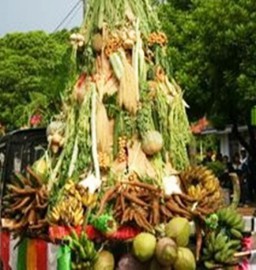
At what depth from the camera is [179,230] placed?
529 centimetres

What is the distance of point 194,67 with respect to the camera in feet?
83.0

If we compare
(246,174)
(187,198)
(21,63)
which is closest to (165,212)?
(187,198)

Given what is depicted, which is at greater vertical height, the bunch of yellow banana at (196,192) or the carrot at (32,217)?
the bunch of yellow banana at (196,192)

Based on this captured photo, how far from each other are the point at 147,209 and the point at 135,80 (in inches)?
37.9

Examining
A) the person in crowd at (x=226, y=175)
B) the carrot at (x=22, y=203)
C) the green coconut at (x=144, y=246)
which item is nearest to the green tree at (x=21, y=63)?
the person in crowd at (x=226, y=175)

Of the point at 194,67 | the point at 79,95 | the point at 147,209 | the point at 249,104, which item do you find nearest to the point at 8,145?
the point at 79,95

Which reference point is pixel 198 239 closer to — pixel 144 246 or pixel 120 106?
pixel 144 246

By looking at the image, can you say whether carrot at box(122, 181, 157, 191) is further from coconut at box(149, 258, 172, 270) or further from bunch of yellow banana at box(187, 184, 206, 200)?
coconut at box(149, 258, 172, 270)

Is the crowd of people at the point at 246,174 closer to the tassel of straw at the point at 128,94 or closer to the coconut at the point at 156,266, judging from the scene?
the tassel of straw at the point at 128,94

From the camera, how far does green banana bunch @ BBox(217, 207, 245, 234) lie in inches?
219

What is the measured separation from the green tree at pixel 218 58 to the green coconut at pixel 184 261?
649 inches

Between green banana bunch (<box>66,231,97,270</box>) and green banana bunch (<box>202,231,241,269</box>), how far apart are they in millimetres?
698

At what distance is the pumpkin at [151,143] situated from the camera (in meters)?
5.85

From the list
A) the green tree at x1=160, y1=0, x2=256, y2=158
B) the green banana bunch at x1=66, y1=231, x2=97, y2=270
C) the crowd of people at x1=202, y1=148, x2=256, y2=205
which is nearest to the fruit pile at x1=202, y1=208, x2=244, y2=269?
the green banana bunch at x1=66, y1=231, x2=97, y2=270
